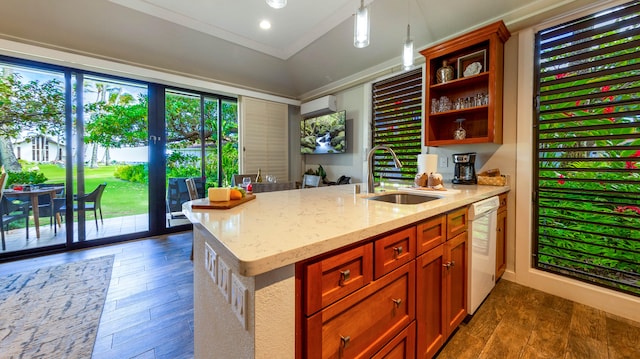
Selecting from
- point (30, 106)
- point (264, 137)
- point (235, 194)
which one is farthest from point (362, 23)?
point (30, 106)

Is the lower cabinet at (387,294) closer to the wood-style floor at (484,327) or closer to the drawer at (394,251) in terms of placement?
the drawer at (394,251)

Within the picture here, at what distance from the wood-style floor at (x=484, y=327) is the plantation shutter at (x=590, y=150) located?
393mm

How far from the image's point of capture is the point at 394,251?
1059 millimetres

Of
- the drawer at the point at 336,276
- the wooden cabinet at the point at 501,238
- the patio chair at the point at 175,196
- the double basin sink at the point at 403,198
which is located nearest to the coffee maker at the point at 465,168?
the wooden cabinet at the point at 501,238

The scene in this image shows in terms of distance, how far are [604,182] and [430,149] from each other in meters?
1.45

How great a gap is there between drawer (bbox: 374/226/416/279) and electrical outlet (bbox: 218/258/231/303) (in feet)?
1.78

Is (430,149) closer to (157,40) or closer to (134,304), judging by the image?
(134,304)

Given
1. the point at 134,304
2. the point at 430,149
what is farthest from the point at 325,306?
the point at 430,149

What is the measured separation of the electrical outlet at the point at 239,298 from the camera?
2.21 ft

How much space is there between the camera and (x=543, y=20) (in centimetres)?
214

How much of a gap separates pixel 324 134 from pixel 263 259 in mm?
3798

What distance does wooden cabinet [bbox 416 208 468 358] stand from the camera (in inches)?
48.3

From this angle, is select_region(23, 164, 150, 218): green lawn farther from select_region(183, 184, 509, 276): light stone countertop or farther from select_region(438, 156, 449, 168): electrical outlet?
select_region(438, 156, 449, 168): electrical outlet

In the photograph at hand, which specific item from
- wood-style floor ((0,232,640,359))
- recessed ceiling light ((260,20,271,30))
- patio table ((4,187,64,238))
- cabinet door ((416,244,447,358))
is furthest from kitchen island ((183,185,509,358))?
patio table ((4,187,64,238))
